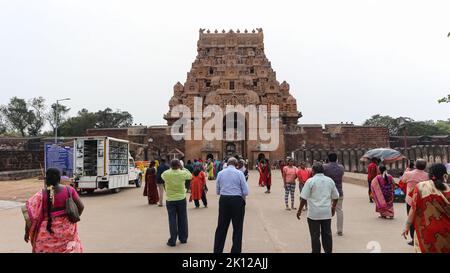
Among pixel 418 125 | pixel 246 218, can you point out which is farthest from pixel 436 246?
pixel 418 125

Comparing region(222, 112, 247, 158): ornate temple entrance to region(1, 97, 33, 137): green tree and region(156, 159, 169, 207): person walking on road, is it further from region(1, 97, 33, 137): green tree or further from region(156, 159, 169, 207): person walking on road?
region(1, 97, 33, 137): green tree

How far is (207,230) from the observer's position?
8.19 metres

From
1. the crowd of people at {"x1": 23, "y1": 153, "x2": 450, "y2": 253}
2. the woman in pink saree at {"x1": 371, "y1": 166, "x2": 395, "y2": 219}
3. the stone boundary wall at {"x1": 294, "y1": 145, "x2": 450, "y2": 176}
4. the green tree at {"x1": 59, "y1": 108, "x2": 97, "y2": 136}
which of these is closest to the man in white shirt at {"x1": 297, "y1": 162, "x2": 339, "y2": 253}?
the crowd of people at {"x1": 23, "y1": 153, "x2": 450, "y2": 253}

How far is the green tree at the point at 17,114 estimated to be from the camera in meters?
64.8

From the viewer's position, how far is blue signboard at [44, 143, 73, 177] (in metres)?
17.9

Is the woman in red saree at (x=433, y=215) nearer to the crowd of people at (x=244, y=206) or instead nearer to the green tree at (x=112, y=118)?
the crowd of people at (x=244, y=206)

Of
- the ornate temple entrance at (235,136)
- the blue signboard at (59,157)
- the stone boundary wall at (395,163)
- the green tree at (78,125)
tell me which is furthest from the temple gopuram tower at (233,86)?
the blue signboard at (59,157)

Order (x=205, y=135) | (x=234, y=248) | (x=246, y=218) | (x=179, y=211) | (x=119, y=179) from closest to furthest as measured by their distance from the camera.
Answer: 1. (x=234, y=248)
2. (x=179, y=211)
3. (x=246, y=218)
4. (x=119, y=179)
5. (x=205, y=135)

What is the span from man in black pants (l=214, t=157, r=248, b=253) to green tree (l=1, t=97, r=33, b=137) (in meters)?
67.7

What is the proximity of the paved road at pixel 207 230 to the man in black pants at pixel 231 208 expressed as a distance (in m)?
0.79

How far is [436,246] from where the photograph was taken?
161 inches

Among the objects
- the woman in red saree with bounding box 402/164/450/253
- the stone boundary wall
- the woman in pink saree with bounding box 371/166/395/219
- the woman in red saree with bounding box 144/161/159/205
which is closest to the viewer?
the woman in red saree with bounding box 402/164/450/253

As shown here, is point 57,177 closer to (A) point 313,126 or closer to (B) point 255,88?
(A) point 313,126
